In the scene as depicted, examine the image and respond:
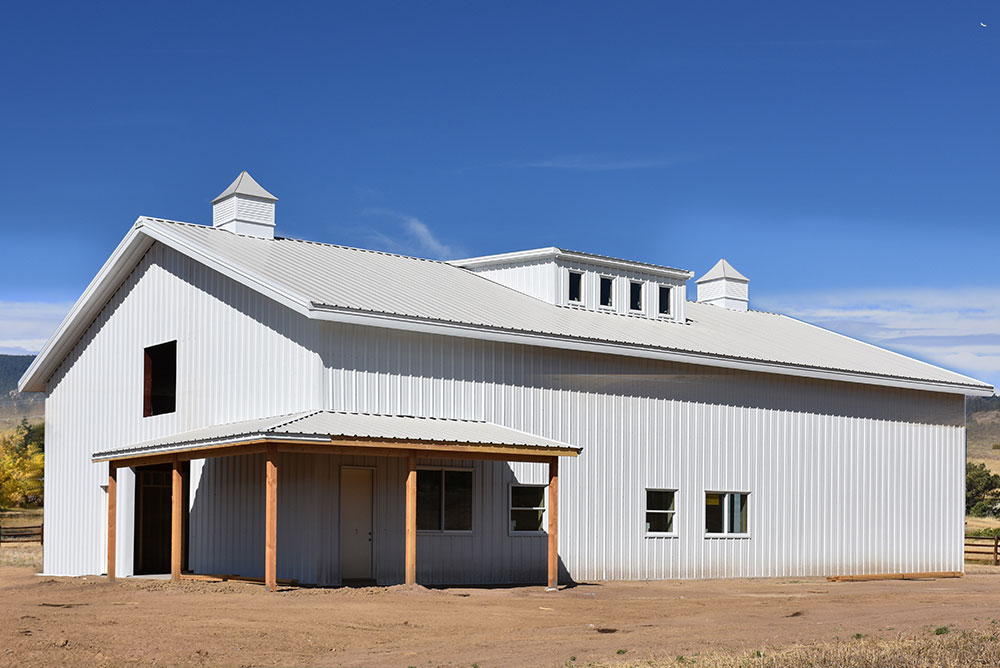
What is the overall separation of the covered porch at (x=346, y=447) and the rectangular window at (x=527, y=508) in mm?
1545

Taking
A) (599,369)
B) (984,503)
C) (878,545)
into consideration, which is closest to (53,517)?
(599,369)

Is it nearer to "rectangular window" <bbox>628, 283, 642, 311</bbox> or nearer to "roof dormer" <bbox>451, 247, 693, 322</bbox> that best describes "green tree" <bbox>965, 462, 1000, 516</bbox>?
"roof dormer" <bbox>451, 247, 693, 322</bbox>

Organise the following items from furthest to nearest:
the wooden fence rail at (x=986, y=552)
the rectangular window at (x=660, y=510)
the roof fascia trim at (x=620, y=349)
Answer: the wooden fence rail at (x=986, y=552), the rectangular window at (x=660, y=510), the roof fascia trim at (x=620, y=349)

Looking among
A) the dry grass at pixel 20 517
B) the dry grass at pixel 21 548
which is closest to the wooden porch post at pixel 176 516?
the dry grass at pixel 21 548

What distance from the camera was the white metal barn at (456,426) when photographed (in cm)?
2498

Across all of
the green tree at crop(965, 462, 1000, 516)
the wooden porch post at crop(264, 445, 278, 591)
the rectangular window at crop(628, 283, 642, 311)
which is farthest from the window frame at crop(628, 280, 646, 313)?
the green tree at crop(965, 462, 1000, 516)

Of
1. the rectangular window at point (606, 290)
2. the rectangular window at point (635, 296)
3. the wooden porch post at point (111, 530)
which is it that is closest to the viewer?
the wooden porch post at point (111, 530)

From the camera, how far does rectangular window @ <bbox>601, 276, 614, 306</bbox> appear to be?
33.6 metres

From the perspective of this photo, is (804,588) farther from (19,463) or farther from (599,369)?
(19,463)

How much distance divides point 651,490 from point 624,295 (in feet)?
19.1

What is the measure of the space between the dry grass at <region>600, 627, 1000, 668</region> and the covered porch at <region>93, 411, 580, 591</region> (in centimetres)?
851

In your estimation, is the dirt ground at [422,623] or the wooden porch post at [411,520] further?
the wooden porch post at [411,520]

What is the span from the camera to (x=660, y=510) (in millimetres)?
30406

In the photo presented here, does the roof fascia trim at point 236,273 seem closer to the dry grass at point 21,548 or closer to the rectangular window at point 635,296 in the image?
the dry grass at point 21,548
